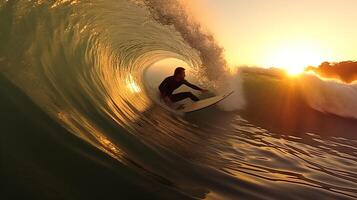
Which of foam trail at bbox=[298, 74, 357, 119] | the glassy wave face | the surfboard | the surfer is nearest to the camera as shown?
the glassy wave face

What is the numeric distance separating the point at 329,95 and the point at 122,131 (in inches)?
422

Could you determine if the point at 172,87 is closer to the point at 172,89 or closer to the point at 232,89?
the point at 172,89

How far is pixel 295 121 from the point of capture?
35.1 ft

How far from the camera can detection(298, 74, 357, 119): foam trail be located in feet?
43.1

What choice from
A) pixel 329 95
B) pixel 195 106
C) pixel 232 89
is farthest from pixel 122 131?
pixel 329 95

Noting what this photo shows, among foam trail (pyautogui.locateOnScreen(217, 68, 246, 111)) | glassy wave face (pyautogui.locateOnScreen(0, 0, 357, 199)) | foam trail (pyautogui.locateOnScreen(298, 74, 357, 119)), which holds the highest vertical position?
foam trail (pyautogui.locateOnScreen(298, 74, 357, 119))

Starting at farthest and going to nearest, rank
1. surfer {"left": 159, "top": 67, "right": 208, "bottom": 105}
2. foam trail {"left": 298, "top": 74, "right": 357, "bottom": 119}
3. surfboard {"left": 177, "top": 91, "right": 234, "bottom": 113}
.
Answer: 1. foam trail {"left": 298, "top": 74, "right": 357, "bottom": 119}
2. surfer {"left": 159, "top": 67, "right": 208, "bottom": 105}
3. surfboard {"left": 177, "top": 91, "right": 234, "bottom": 113}

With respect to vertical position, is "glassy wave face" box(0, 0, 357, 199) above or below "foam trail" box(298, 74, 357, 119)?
below

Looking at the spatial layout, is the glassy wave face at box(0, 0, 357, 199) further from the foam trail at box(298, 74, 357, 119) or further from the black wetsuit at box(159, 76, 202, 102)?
the foam trail at box(298, 74, 357, 119)

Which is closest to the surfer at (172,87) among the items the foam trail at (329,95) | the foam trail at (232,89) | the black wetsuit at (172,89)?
the black wetsuit at (172,89)

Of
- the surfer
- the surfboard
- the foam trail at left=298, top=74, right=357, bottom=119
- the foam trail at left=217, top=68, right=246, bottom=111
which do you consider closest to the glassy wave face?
the foam trail at left=217, top=68, right=246, bottom=111

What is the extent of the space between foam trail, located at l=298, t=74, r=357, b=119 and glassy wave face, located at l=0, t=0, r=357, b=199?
93 cm

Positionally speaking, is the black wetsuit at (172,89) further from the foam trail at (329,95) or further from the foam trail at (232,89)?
the foam trail at (329,95)

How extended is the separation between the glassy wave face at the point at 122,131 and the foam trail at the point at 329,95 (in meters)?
0.93
